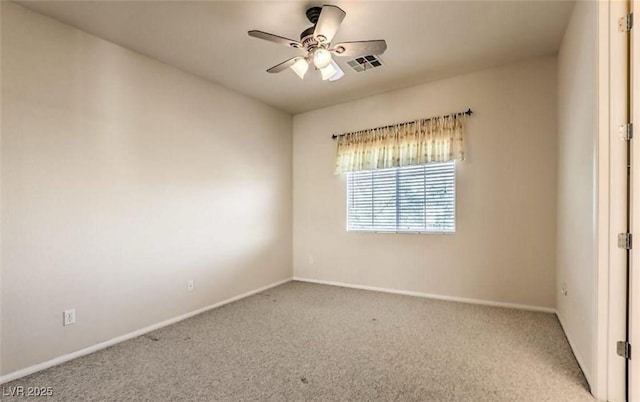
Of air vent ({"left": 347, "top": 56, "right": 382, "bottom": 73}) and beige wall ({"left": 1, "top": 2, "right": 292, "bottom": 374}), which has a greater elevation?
air vent ({"left": 347, "top": 56, "right": 382, "bottom": 73})

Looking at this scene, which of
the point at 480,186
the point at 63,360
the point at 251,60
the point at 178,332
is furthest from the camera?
the point at 480,186

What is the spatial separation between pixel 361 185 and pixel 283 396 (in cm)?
309

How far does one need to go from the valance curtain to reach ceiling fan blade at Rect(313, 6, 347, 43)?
2.03m

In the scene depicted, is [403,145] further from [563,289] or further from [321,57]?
[563,289]

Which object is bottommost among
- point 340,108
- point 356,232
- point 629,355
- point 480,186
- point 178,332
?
point 178,332

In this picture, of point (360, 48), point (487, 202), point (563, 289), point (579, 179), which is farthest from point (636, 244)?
point (360, 48)

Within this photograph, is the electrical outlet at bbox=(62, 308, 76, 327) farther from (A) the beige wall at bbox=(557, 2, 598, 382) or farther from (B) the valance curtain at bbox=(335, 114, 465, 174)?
(A) the beige wall at bbox=(557, 2, 598, 382)

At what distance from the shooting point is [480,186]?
143 inches

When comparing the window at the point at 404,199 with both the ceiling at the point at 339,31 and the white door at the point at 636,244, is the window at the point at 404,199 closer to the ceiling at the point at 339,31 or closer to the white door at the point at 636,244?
the ceiling at the point at 339,31

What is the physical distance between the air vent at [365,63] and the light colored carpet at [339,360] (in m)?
2.71

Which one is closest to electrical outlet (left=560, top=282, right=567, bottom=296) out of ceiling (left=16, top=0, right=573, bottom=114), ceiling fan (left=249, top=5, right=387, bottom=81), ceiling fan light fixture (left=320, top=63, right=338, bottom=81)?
ceiling (left=16, top=0, right=573, bottom=114)

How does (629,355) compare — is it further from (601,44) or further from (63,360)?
(63,360)

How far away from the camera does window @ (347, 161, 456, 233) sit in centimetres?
387

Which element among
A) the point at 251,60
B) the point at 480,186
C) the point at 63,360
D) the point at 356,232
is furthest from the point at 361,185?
the point at 63,360
